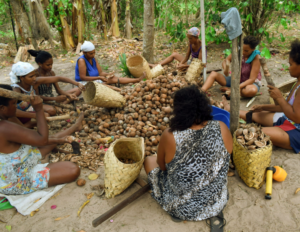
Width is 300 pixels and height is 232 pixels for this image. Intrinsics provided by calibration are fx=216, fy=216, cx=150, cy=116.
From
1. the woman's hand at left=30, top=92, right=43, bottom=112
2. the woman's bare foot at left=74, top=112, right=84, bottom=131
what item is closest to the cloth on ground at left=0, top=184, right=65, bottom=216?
the woman's hand at left=30, top=92, right=43, bottom=112

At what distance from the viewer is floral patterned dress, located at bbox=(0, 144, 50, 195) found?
203 cm

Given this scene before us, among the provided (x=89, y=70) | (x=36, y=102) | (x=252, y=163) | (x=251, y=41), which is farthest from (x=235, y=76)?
(x=89, y=70)

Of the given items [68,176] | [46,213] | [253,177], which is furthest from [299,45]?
[46,213]

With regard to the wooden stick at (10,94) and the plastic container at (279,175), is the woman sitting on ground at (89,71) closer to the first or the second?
the wooden stick at (10,94)

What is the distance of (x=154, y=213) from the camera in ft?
6.59

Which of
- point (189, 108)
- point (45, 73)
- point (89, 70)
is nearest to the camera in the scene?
point (189, 108)

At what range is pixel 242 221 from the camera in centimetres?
188

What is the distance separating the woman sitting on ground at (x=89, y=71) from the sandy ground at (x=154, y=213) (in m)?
2.23

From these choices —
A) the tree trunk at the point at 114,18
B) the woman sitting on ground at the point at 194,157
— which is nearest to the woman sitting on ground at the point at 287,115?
the woman sitting on ground at the point at 194,157

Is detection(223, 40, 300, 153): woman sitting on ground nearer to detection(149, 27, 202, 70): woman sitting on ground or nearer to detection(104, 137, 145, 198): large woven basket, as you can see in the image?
detection(104, 137, 145, 198): large woven basket

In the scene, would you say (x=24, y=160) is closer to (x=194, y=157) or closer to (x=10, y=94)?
(x=10, y=94)

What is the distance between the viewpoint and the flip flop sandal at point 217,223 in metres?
1.81

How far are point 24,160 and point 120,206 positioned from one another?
3.46 feet

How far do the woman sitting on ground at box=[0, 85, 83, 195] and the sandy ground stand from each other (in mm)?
192
